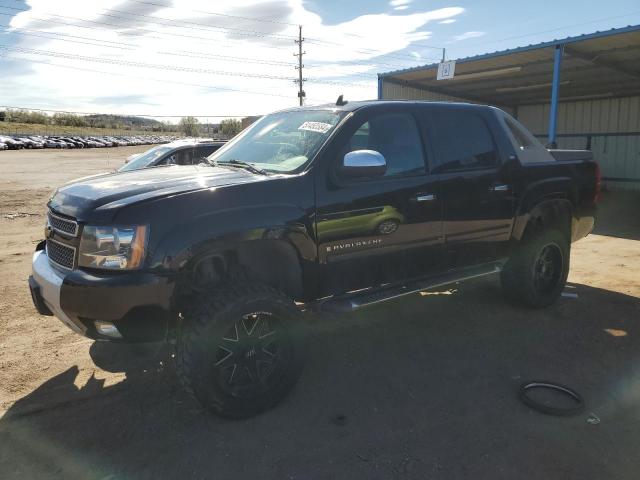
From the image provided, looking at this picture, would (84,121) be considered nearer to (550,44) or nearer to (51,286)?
(550,44)

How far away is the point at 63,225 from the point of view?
3.21 m

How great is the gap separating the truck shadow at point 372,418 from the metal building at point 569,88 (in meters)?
9.40

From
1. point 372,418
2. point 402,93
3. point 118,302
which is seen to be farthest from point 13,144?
point 372,418

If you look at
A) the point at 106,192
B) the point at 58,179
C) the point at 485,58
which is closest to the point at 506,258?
the point at 106,192

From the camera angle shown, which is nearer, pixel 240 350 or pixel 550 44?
pixel 240 350

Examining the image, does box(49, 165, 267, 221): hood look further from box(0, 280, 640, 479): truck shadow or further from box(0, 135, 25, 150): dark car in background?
box(0, 135, 25, 150): dark car in background

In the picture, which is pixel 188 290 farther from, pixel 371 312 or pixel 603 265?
pixel 603 265

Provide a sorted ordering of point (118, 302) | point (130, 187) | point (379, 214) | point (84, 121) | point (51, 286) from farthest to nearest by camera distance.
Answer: point (84, 121)
point (379, 214)
point (130, 187)
point (51, 286)
point (118, 302)

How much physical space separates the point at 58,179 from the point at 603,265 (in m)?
20.4

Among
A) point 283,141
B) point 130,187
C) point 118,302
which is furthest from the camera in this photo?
point 283,141

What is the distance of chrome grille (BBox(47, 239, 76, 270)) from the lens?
3.09 m

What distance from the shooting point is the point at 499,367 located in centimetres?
399

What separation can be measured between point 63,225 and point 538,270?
4.38 meters

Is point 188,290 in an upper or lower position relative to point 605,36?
lower
